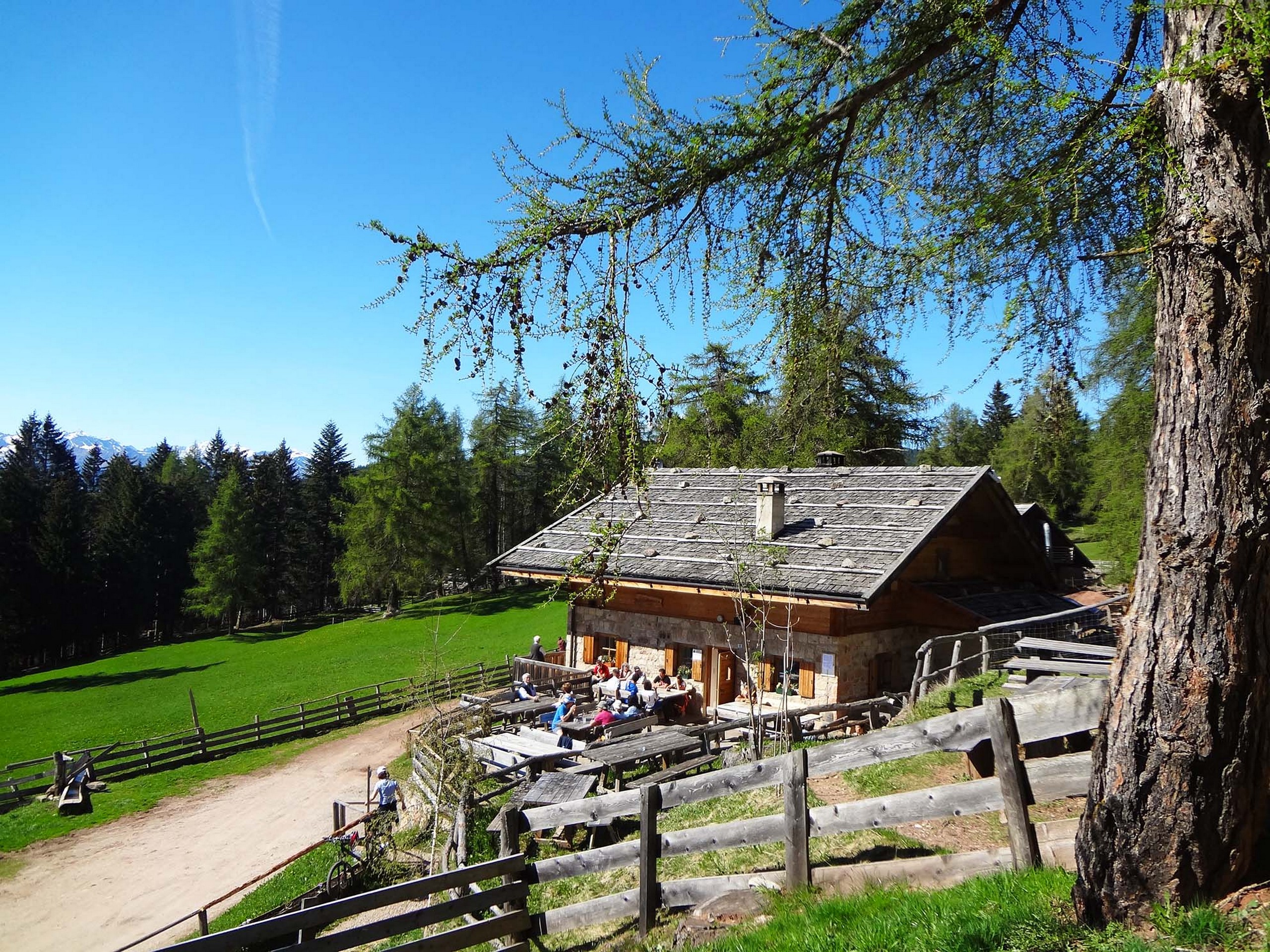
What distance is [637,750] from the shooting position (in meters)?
11.2

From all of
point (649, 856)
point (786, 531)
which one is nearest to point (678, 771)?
point (649, 856)

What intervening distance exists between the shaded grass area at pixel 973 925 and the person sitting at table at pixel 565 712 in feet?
32.9

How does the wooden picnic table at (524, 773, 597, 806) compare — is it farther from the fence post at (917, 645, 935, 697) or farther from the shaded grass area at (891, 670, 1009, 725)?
the fence post at (917, 645, 935, 697)

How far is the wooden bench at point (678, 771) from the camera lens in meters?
10.6

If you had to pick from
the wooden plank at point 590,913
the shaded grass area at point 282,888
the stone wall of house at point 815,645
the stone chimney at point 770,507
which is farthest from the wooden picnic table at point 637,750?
the stone chimney at point 770,507

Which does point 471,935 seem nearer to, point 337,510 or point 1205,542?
point 1205,542

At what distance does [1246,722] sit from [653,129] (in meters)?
4.30

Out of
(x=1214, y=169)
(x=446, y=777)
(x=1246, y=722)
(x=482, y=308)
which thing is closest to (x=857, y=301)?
(x=1214, y=169)

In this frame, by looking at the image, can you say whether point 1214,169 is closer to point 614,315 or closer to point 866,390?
point 614,315

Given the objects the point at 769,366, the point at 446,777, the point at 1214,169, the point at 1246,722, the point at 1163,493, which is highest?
the point at 1214,169

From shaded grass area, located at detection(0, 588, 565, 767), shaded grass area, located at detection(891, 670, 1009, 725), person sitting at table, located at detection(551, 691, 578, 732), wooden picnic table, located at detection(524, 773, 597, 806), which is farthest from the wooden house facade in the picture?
shaded grass area, located at detection(0, 588, 565, 767)

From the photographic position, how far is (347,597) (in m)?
48.9

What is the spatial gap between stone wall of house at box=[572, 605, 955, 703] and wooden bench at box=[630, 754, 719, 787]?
84.7 inches

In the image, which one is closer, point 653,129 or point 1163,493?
point 1163,493
